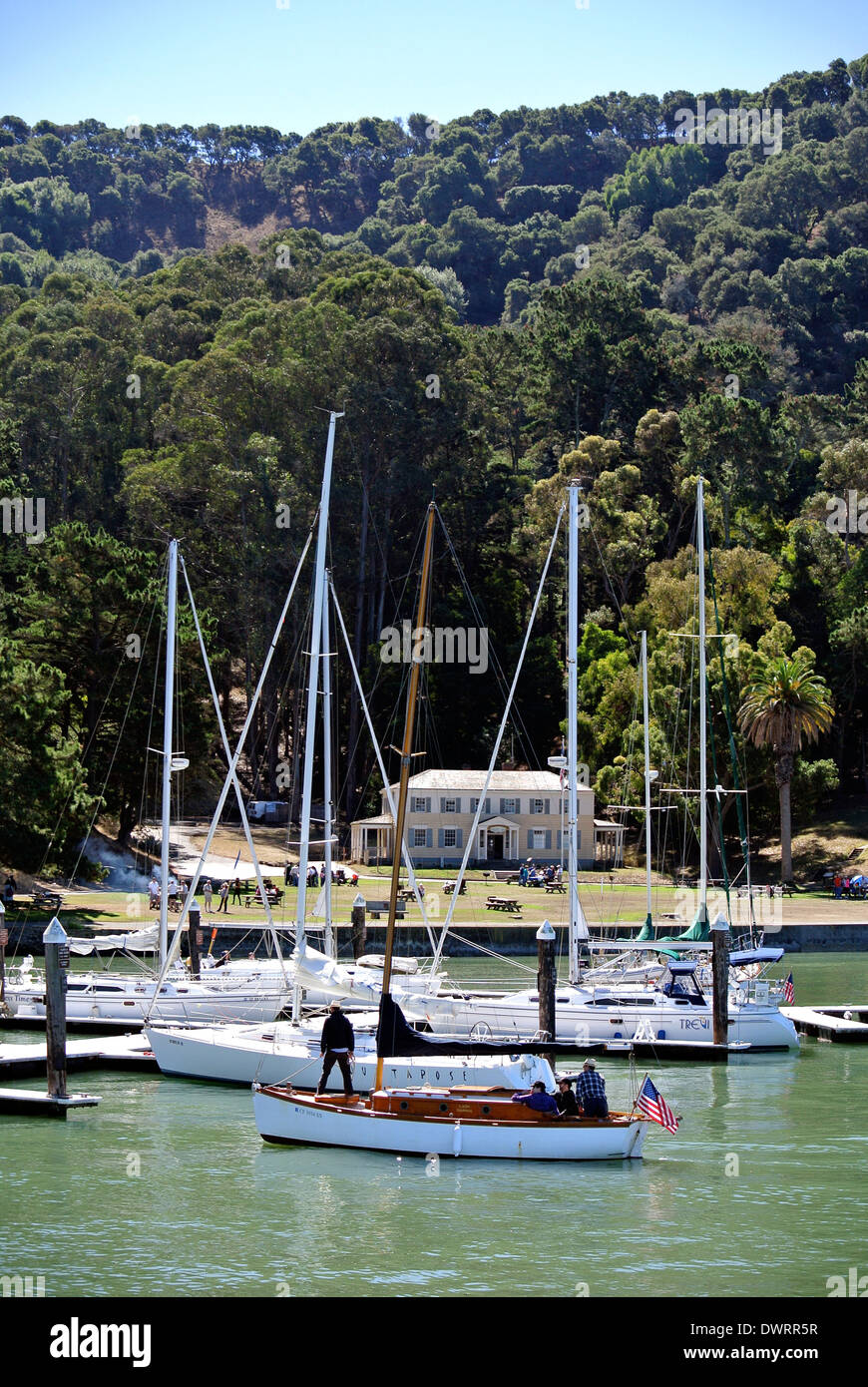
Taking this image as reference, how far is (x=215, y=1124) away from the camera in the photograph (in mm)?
31453

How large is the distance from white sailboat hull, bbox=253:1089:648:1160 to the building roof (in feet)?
171

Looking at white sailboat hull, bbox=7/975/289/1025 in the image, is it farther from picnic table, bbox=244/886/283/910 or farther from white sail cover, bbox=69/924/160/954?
picnic table, bbox=244/886/283/910

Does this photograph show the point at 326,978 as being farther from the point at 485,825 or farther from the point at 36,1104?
the point at 485,825

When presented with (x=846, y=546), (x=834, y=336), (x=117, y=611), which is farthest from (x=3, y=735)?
(x=834, y=336)

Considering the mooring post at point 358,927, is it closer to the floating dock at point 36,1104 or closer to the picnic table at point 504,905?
the picnic table at point 504,905

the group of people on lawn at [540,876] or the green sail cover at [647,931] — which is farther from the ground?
the group of people on lawn at [540,876]

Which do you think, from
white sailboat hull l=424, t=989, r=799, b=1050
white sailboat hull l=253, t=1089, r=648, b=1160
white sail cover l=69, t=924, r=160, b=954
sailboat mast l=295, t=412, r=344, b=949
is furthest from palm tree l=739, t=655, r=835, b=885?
white sailboat hull l=253, t=1089, r=648, b=1160

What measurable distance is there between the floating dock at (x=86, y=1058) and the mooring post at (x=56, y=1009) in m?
3.52

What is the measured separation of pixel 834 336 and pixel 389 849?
104 m

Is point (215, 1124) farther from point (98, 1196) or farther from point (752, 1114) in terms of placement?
point (752, 1114)

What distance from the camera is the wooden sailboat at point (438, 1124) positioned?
2752 centimetres

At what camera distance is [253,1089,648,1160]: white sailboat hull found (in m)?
27.5

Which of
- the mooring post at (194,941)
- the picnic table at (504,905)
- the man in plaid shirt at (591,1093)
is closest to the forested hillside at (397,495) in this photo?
the picnic table at (504,905)
